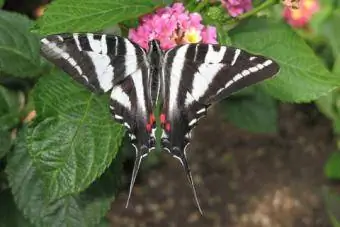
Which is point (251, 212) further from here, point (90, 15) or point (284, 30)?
point (90, 15)

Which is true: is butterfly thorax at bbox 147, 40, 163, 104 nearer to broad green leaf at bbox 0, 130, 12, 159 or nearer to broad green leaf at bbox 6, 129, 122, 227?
broad green leaf at bbox 6, 129, 122, 227

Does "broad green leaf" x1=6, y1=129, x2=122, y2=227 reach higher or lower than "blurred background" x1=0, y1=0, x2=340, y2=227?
higher

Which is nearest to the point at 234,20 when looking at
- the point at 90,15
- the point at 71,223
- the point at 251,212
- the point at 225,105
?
the point at 90,15

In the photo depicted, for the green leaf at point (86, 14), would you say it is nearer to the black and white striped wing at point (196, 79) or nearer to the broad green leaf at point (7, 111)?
the black and white striped wing at point (196, 79)

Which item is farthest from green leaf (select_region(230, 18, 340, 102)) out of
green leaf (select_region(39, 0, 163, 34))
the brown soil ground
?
the brown soil ground

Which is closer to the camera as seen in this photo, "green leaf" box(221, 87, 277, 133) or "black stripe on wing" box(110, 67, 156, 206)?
"black stripe on wing" box(110, 67, 156, 206)

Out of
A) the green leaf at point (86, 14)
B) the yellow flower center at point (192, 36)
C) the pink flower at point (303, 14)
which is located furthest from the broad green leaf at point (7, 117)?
the pink flower at point (303, 14)
